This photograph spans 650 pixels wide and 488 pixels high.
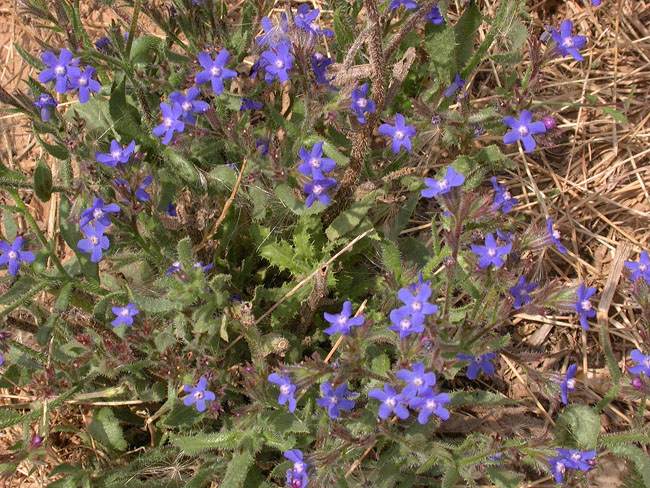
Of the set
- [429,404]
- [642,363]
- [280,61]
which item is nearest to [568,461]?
[642,363]

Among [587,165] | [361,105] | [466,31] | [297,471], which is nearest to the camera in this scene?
[297,471]

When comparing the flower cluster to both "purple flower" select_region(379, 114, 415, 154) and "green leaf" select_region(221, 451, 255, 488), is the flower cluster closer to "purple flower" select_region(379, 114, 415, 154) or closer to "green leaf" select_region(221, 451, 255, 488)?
"purple flower" select_region(379, 114, 415, 154)

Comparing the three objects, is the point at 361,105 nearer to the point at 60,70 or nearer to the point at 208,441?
the point at 60,70

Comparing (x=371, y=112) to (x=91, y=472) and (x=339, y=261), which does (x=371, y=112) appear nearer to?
(x=339, y=261)

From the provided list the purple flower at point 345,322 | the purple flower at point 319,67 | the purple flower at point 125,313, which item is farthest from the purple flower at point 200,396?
the purple flower at point 319,67

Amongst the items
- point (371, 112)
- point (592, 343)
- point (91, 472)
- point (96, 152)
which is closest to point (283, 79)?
point (371, 112)

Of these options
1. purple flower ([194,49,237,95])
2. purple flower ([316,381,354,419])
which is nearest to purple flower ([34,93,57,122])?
purple flower ([194,49,237,95])
